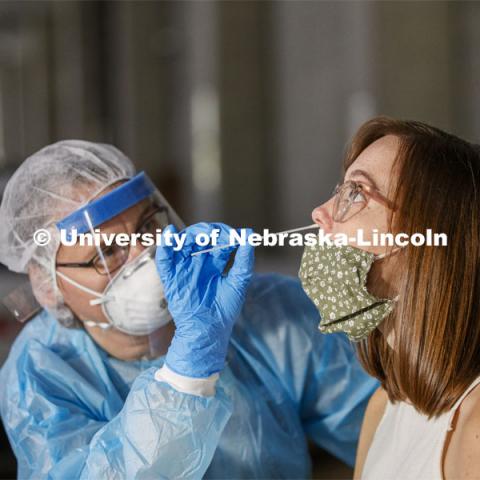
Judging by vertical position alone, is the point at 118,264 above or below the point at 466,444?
above

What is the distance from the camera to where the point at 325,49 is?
4.87 metres

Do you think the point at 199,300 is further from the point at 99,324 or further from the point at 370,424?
the point at 370,424

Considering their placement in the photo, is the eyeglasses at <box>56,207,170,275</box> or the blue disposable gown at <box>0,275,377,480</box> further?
the eyeglasses at <box>56,207,170,275</box>

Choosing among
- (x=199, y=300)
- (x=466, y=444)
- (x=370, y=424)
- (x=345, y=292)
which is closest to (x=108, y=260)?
(x=199, y=300)

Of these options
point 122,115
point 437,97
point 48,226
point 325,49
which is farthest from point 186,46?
point 48,226

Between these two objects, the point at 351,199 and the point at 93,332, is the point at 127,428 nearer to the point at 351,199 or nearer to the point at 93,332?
the point at 93,332

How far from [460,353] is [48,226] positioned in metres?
0.90

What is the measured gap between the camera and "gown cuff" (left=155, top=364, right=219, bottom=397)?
1220 mm

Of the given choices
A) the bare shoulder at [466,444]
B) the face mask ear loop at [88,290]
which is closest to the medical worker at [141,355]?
the face mask ear loop at [88,290]

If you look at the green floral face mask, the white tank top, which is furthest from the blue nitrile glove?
the white tank top

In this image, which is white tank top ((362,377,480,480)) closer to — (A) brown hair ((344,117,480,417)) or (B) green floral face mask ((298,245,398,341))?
(A) brown hair ((344,117,480,417))

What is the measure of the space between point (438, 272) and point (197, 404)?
0.50 meters

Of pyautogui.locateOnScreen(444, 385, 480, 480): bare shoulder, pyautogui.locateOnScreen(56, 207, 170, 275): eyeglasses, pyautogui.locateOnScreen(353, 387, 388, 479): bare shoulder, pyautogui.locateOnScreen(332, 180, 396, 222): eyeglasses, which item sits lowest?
pyautogui.locateOnScreen(353, 387, 388, 479): bare shoulder

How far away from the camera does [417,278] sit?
1.14 metres
